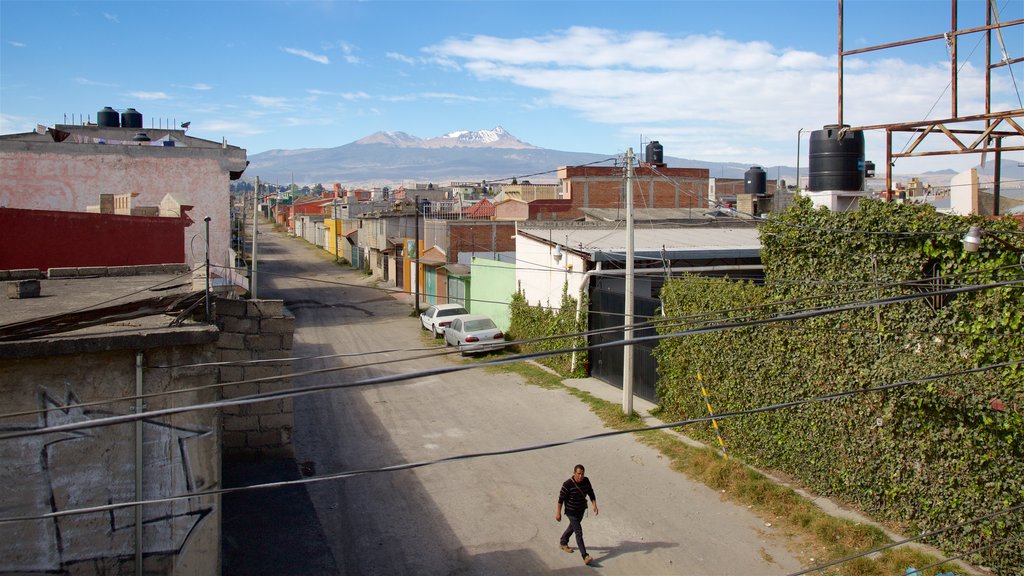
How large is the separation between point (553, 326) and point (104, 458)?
18328 millimetres

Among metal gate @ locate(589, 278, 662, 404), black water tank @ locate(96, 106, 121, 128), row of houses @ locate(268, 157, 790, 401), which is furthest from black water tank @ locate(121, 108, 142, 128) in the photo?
metal gate @ locate(589, 278, 662, 404)

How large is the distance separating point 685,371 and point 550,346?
27.5 feet

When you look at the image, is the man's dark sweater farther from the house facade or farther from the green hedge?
the house facade

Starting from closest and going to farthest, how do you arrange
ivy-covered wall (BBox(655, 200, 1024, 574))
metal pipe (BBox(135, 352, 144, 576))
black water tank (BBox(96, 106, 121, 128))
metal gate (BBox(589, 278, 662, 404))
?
metal pipe (BBox(135, 352, 144, 576)), ivy-covered wall (BBox(655, 200, 1024, 574)), metal gate (BBox(589, 278, 662, 404)), black water tank (BBox(96, 106, 121, 128))

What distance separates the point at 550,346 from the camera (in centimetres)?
2431

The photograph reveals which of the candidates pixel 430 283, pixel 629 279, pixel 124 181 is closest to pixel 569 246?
pixel 629 279

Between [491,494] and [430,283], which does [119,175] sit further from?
[491,494]

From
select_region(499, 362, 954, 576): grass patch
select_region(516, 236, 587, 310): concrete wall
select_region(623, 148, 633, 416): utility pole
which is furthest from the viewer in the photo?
select_region(516, 236, 587, 310): concrete wall

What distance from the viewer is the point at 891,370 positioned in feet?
36.1

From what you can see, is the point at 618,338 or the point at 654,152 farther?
the point at 654,152

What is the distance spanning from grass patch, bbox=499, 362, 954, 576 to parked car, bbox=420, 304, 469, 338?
13871mm

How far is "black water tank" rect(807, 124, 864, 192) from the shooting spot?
16.5m

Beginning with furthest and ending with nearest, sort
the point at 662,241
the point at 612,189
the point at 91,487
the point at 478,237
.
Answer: the point at 612,189
the point at 478,237
the point at 662,241
the point at 91,487

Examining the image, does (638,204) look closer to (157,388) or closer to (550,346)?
(550,346)
